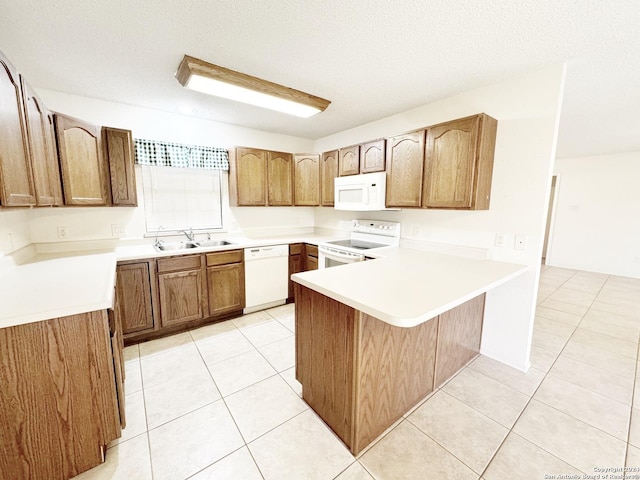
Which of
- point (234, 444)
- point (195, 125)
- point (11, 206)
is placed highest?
point (195, 125)

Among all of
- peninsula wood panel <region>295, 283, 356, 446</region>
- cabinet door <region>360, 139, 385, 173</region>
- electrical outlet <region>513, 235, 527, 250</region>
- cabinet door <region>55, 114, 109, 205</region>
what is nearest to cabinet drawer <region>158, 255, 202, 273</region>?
cabinet door <region>55, 114, 109, 205</region>

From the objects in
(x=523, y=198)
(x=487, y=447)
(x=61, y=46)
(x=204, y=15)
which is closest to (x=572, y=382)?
(x=487, y=447)

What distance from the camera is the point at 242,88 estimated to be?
2.03m

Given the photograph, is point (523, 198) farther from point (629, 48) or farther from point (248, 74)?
point (248, 74)

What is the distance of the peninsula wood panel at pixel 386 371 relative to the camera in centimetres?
134

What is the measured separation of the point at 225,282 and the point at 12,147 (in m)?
1.92

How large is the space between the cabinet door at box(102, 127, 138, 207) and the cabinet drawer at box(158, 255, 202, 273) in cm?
63

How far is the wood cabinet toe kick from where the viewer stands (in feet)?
4.43

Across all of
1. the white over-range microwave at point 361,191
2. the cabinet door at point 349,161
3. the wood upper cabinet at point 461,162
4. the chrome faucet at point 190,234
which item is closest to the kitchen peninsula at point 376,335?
the wood upper cabinet at point 461,162

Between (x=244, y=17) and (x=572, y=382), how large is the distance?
3367 mm

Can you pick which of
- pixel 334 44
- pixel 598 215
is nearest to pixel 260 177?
pixel 334 44

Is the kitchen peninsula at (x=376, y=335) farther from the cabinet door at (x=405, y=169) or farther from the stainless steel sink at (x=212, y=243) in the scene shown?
the stainless steel sink at (x=212, y=243)

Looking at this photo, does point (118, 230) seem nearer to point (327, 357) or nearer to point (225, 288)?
point (225, 288)

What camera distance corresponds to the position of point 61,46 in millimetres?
1659
